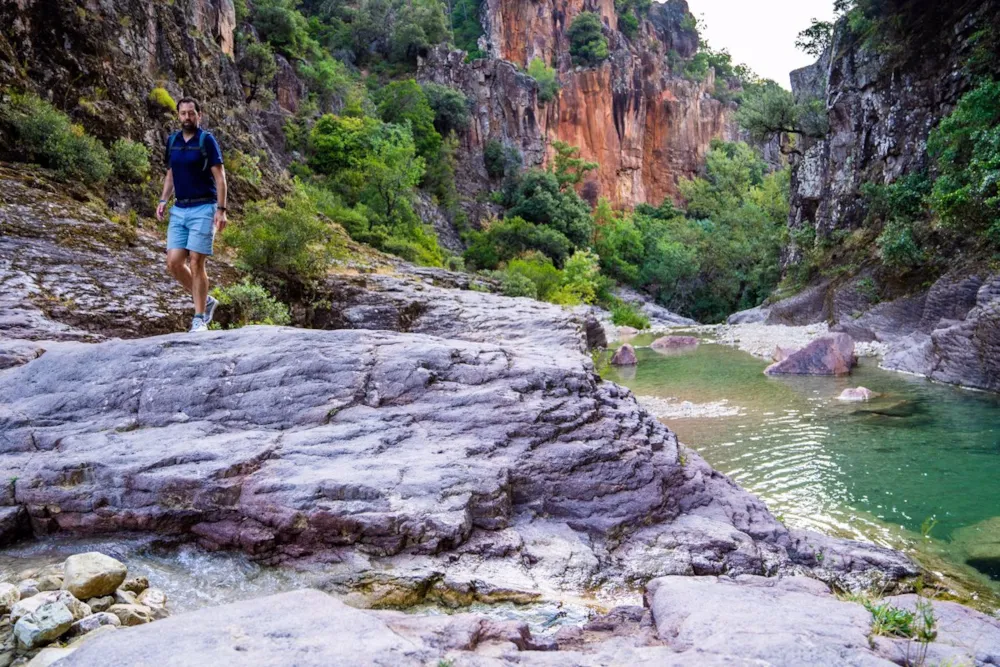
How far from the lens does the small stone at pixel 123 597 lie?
126 inches

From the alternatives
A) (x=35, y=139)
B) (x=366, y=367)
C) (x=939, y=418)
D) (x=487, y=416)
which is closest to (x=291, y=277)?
(x=35, y=139)

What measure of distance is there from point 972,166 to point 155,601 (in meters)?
21.1

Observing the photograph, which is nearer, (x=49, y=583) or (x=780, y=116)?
(x=49, y=583)

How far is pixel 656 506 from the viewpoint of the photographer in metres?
5.18

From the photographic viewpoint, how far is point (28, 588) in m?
3.11

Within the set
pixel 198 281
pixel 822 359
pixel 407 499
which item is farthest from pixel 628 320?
pixel 407 499

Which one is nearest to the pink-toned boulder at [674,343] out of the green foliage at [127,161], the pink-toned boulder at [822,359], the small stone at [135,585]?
the pink-toned boulder at [822,359]

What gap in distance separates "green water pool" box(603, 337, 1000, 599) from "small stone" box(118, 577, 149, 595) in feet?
17.2

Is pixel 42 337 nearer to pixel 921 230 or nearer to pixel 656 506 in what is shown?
pixel 656 506

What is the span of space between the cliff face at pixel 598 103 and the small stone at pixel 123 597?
49170 mm

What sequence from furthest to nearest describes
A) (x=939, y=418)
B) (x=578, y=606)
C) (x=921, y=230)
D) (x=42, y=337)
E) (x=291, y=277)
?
(x=921, y=230), (x=291, y=277), (x=939, y=418), (x=42, y=337), (x=578, y=606)

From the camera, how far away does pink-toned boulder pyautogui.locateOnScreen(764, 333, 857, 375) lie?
16.2 metres

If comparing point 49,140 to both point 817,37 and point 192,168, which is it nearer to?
point 192,168

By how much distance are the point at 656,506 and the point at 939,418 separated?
875 centimetres
